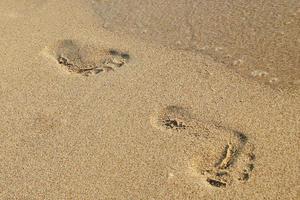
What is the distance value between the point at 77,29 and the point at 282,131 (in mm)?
1303

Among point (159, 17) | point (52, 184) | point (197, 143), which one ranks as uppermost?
point (159, 17)

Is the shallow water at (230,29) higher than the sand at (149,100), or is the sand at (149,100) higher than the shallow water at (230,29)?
the shallow water at (230,29)

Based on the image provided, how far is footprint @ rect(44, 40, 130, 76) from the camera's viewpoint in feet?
8.30

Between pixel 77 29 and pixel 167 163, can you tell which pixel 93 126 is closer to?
pixel 167 163

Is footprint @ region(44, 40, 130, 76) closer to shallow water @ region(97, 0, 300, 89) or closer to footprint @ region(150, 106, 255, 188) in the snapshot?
shallow water @ region(97, 0, 300, 89)

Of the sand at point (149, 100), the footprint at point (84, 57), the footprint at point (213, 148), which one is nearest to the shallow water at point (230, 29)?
the sand at point (149, 100)

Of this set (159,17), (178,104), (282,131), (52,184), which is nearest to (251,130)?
(282,131)

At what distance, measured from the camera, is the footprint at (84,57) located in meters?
2.53

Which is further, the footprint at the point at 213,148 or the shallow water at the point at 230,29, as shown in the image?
the shallow water at the point at 230,29

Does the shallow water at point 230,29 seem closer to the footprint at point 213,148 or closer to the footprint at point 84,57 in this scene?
the footprint at point 84,57

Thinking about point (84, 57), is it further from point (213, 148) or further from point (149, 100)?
point (213, 148)

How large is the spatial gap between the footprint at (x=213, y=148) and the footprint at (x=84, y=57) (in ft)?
1.45

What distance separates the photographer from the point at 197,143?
210cm

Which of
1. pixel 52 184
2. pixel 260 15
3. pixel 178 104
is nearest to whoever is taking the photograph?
pixel 52 184
